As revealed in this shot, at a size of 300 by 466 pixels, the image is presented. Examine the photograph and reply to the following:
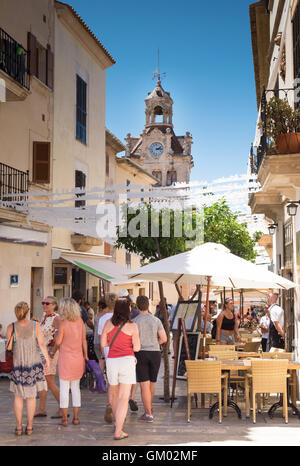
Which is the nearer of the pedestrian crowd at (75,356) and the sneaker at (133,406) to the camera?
the pedestrian crowd at (75,356)

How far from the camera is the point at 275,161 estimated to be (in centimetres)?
1015

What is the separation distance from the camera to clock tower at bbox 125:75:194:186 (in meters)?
77.4

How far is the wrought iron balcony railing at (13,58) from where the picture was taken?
52.6ft

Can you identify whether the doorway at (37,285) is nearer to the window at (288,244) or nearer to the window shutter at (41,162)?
the window shutter at (41,162)

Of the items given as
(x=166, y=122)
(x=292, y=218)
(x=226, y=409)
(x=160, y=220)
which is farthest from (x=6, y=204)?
(x=166, y=122)

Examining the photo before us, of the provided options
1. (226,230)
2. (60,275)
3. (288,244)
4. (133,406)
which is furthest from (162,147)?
(133,406)

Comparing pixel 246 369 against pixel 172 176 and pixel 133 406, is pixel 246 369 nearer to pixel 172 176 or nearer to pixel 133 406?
pixel 133 406

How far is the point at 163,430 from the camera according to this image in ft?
27.6

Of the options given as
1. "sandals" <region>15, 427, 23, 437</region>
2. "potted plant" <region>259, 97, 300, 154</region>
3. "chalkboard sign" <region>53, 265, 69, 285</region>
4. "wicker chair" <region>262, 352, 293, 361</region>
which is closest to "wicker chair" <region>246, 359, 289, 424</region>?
"wicker chair" <region>262, 352, 293, 361</region>

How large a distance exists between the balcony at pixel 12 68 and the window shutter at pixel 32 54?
1.51m

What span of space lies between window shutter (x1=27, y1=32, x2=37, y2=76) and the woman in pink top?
11921 millimetres

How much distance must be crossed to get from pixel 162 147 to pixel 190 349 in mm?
68212

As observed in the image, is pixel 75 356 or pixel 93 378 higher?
pixel 75 356

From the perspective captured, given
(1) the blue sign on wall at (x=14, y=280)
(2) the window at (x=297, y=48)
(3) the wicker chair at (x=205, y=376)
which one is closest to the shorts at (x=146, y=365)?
(3) the wicker chair at (x=205, y=376)
